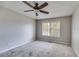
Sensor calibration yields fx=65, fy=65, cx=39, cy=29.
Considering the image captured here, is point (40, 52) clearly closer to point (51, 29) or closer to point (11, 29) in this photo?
point (11, 29)

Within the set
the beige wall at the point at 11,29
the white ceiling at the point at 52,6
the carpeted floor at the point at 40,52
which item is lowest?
the carpeted floor at the point at 40,52

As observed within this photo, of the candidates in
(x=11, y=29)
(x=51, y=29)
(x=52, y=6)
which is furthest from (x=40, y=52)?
(x=51, y=29)

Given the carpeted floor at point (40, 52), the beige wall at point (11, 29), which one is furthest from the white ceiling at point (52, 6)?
the carpeted floor at point (40, 52)

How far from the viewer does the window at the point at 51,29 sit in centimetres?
554

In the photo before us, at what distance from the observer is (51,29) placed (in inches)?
234

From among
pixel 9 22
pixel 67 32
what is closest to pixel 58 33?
pixel 67 32

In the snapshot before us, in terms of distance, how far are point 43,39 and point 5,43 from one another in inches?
142

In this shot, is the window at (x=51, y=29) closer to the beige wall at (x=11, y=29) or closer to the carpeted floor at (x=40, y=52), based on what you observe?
the carpeted floor at (x=40, y=52)

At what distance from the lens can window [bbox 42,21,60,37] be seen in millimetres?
5543

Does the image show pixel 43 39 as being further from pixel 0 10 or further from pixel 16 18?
pixel 0 10

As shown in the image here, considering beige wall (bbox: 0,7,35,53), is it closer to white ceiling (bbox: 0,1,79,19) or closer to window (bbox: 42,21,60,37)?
white ceiling (bbox: 0,1,79,19)

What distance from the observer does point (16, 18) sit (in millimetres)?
4137

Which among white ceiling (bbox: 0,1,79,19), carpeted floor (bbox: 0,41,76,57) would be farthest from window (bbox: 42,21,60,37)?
white ceiling (bbox: 0,1,79,19)

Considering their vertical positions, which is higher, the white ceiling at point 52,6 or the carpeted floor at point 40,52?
the white ceiling at point 52,6
